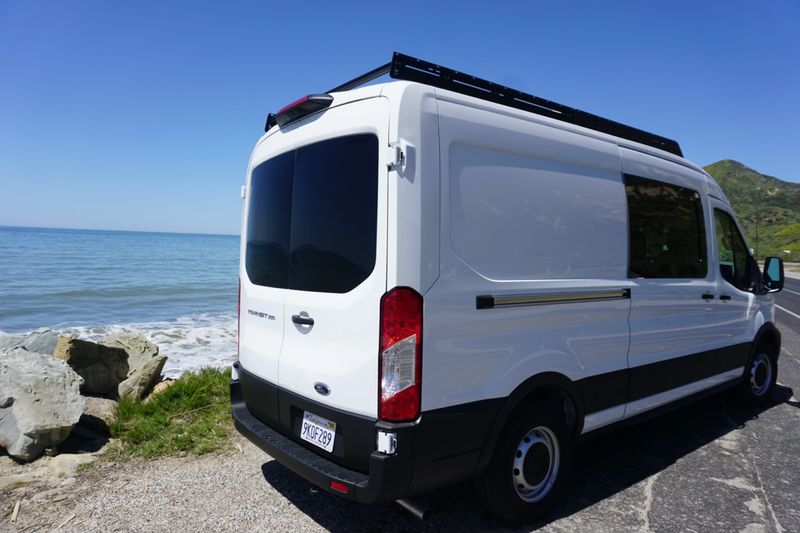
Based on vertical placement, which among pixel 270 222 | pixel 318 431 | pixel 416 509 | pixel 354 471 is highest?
pixel 270 222

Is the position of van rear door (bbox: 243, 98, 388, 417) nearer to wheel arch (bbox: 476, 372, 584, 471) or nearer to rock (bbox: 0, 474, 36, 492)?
wheel arch (bbox: 476, 372, 584, 471)

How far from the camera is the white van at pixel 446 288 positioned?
2.43 m

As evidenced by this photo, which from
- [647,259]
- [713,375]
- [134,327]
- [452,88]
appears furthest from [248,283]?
[134,327]

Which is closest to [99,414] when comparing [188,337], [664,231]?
[664,231]

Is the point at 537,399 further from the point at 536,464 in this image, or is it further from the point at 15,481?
the point at 15,481

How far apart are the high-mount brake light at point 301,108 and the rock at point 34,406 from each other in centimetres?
282

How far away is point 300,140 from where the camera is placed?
310cm

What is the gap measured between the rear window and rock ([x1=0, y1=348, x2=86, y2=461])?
1936 millimetres

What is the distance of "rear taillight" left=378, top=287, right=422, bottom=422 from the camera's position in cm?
238

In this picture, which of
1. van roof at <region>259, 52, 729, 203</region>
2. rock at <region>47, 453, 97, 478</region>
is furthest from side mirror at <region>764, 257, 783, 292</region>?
Answer: rock at <region>47, 453, 97, 478</region>

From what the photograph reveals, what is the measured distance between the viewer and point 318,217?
2.90m

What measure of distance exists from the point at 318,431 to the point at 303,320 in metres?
0.61

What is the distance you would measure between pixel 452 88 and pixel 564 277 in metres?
1.31

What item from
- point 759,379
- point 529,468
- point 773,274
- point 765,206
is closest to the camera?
point 529,468
